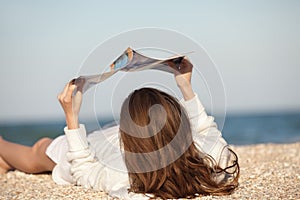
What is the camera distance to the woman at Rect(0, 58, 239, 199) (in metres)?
3.72

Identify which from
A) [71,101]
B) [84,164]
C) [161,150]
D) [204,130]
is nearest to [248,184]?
[204,130]

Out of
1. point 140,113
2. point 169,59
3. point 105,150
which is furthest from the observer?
point 105,150

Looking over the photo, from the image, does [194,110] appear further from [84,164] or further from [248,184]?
[84,164]

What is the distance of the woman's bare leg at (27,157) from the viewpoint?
5.02 meters

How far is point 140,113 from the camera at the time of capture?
12.1 ft

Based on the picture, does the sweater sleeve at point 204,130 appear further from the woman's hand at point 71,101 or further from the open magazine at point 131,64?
the woman's hand at point 71,101

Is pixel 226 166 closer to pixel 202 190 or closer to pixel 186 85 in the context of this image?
pixel 202 190

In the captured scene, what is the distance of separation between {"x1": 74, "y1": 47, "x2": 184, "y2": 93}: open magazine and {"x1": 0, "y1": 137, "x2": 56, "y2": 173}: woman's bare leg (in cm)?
119

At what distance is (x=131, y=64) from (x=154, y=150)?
26.7 inches

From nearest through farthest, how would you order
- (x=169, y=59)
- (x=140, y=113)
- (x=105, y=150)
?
1. (x=140, y=113)
2. (x=169, y=59)
3. (x=105, y=150)

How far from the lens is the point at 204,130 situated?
419 cm

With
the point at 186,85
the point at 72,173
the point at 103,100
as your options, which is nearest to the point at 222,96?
the point at 186,85

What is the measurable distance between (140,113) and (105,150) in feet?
2.47

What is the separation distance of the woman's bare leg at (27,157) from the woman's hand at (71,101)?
83cm
